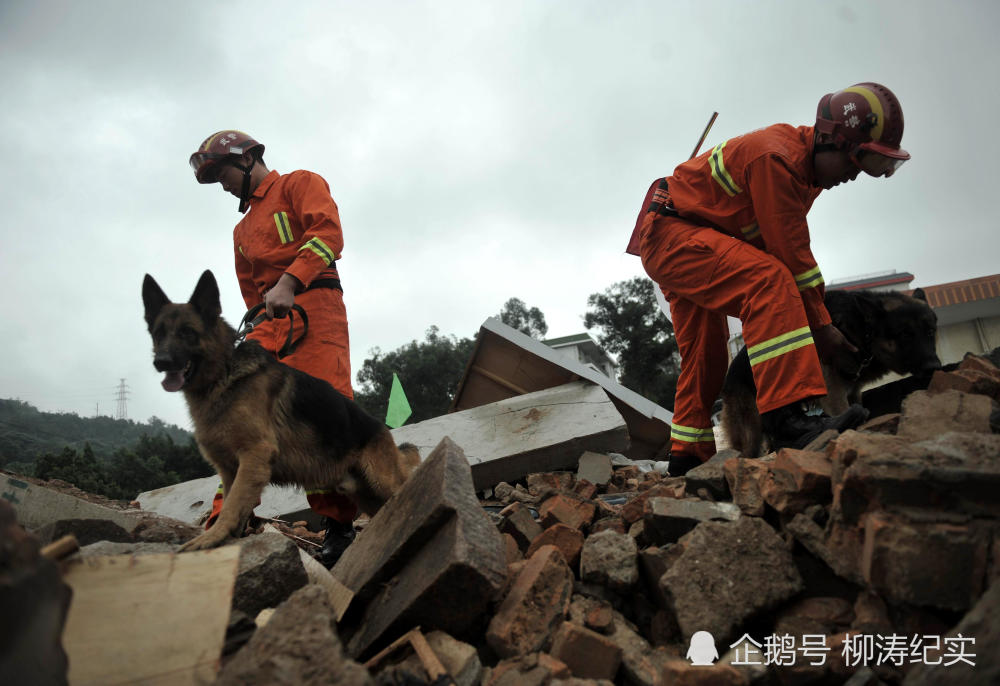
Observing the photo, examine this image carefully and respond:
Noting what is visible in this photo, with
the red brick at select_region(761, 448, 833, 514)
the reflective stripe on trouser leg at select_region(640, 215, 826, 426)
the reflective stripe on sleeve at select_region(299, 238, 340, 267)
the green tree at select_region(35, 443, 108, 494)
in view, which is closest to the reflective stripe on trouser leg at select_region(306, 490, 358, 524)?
the reflective stripe on sleeve at select_region(299, 238, 340, 267)

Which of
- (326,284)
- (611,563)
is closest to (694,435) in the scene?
(611,563)

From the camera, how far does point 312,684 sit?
1264mm

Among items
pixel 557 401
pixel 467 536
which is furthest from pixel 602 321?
pixel 467 536

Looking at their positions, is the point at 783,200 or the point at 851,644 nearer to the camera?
the point at 851,644

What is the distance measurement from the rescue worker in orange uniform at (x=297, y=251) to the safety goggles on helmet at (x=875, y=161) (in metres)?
3.36

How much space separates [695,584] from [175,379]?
8.78 ft

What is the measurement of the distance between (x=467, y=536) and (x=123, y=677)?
1039 mm

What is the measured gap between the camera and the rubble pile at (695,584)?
1.51m

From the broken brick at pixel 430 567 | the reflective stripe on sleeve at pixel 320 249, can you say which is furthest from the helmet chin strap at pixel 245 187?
the broken brick at pixel 430 567

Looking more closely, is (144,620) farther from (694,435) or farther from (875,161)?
(875,161)

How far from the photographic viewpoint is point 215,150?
12.6 ft

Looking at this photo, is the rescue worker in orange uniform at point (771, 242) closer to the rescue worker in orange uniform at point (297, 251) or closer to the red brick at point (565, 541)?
the red brick at point (565, 541)

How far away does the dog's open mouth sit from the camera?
2.84 meters

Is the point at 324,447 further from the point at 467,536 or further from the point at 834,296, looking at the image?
the point at 834,296
